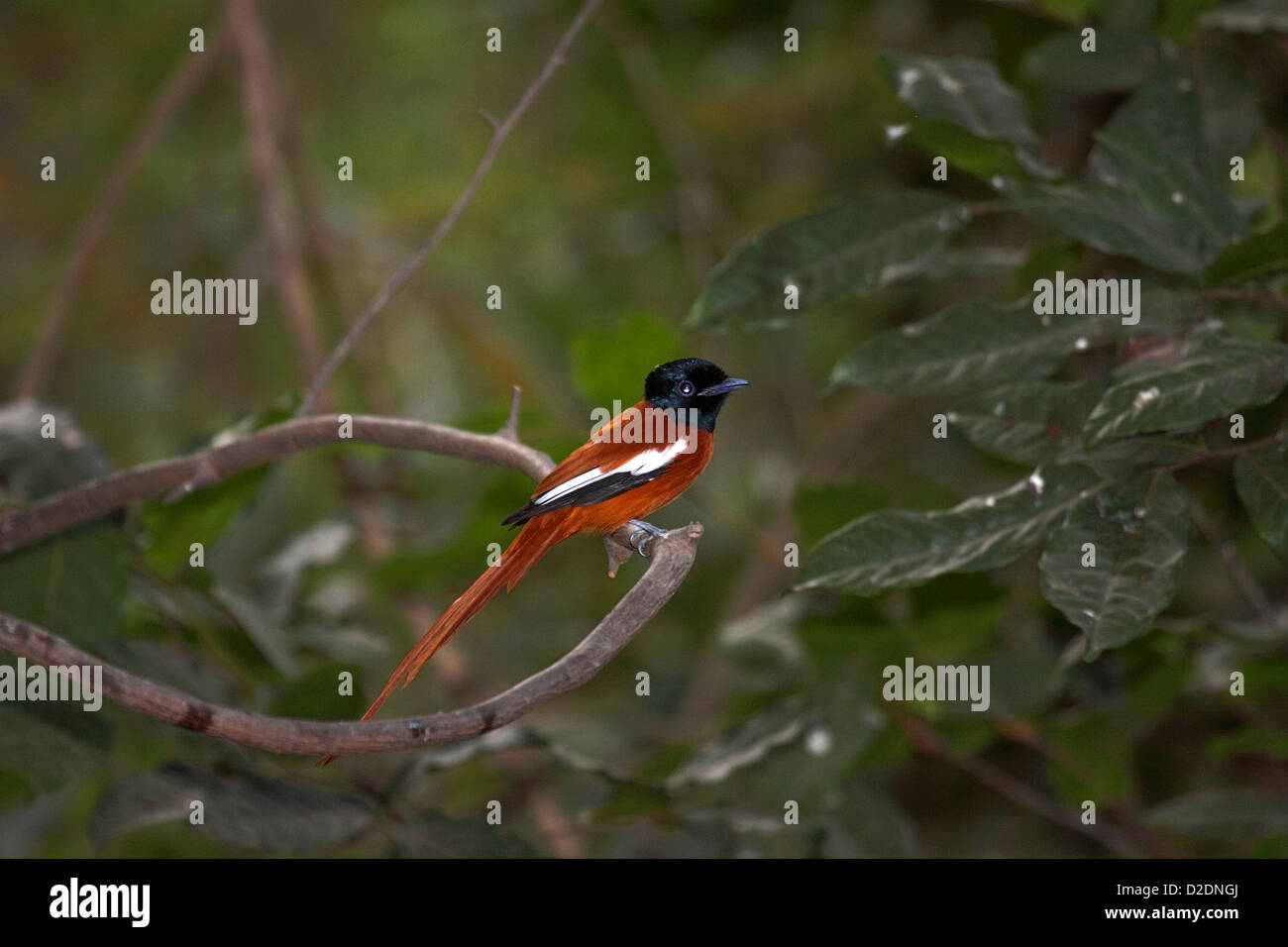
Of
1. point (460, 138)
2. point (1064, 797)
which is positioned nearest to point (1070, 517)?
point (1064, 797)

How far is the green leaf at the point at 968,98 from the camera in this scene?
2.06 meters

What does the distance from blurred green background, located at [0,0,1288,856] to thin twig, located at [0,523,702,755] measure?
2.62ft

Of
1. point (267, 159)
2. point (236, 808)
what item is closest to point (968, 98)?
point (236, 808)

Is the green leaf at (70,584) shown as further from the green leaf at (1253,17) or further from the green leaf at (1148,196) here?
the green leaf at (1253,17)

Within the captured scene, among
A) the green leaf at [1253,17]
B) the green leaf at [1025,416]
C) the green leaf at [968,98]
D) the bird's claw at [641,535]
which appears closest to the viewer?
the bird's claw at [641,535]

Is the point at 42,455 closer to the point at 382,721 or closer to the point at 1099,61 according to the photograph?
the point at 382,721

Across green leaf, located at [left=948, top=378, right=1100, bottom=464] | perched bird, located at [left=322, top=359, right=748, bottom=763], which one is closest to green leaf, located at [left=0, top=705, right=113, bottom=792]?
perched bird, located at [left=322, top=359, right=748, bottom=763]

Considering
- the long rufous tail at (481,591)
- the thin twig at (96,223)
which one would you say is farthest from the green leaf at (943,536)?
the thin twig at (96,223)

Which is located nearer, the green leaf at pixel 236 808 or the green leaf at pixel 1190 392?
the green leaf at pixel 1190 392

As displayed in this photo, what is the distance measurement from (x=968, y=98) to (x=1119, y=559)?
35.4 inches

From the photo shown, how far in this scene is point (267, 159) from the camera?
139 inches

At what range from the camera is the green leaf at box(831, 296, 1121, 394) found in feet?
6.43

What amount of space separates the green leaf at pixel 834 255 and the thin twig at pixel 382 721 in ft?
2.55

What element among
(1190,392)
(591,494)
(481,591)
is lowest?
(481,591)
